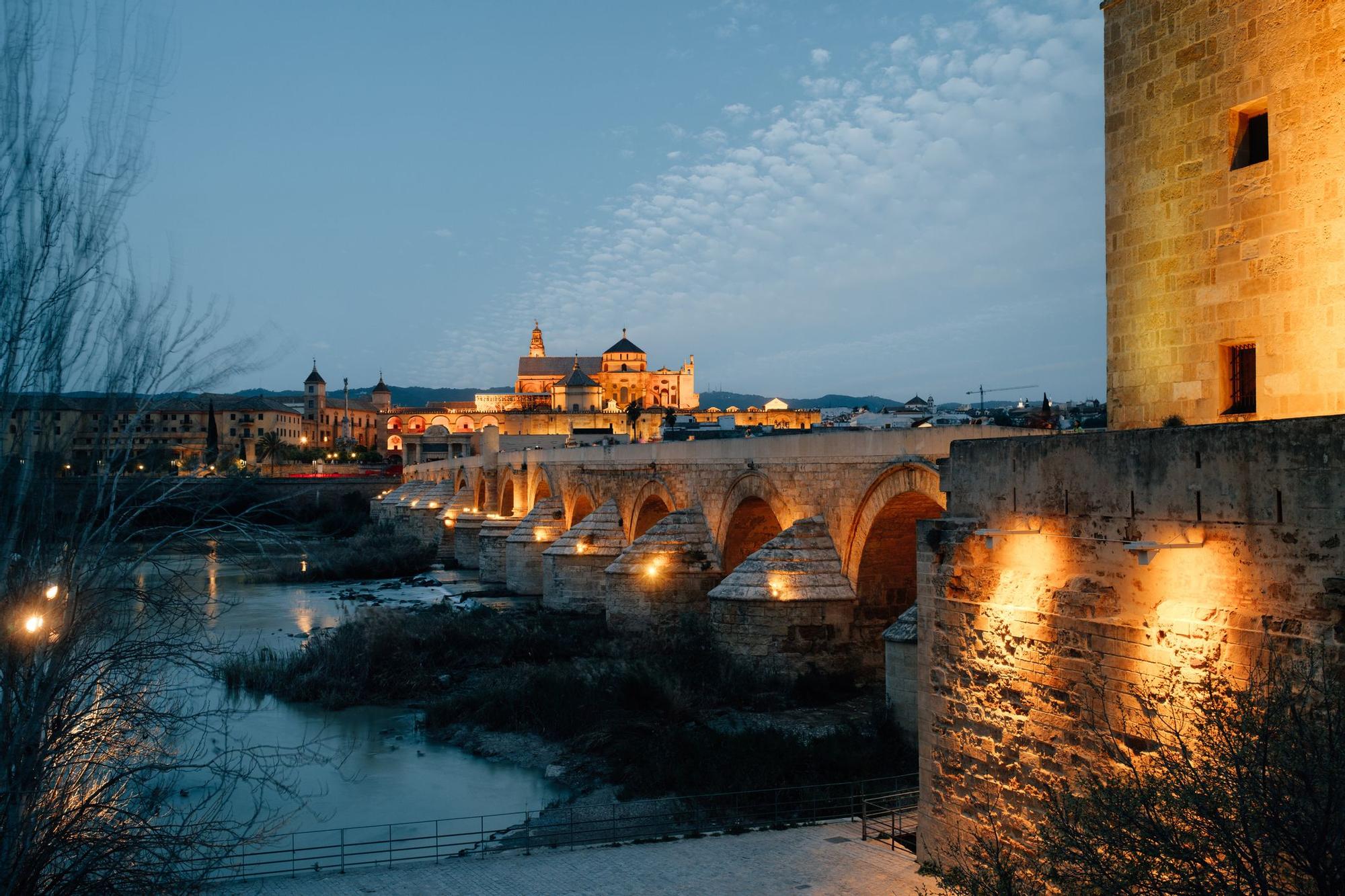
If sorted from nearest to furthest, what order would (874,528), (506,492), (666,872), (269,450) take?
(666,872), (874,528), (506,492), (269,450)

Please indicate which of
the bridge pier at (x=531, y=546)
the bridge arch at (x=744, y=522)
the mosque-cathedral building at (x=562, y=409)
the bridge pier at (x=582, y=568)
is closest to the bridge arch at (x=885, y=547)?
the bridge arch at (x=744, y=522)

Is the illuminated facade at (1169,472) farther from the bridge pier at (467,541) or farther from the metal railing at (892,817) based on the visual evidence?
the bridge pier at (467,541)

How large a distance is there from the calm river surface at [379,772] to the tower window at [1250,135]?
25.5ft

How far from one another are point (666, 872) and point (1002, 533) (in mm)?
3736

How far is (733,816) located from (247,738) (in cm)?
605

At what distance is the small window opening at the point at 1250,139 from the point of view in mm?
6270

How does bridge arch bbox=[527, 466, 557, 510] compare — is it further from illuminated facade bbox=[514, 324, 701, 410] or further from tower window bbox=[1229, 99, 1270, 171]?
illuminated facade bbox=[514, 324, 701, 410]

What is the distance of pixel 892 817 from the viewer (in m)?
8.38

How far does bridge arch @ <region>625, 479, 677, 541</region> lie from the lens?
2038 centimetres

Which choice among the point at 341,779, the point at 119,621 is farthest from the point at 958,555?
the point at 341,779

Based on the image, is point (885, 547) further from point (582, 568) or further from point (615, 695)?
point (582, 568)

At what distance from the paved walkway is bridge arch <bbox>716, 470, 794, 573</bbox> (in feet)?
25.3

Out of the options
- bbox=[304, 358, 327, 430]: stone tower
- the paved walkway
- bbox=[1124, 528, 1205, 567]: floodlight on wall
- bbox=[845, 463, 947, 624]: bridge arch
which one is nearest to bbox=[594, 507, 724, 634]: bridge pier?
bbox=[845, 463, 947, 624]: bridge arch

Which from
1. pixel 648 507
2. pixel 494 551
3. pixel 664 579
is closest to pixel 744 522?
pixel 664 579
